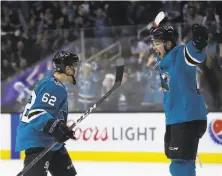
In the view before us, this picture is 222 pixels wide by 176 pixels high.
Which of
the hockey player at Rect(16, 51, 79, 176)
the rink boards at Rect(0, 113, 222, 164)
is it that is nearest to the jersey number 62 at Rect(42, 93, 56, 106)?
the hockey player at Rect(16, 51, 79, 176)

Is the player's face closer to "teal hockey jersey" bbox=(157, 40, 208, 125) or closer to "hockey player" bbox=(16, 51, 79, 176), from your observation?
"teal hockey jersey" bbox=(157, 40, 208, 125)

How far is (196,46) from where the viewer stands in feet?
8.45

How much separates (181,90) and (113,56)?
2.91 metres

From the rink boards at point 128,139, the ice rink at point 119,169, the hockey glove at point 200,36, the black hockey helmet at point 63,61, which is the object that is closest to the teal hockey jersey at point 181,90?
the hockey glove at point 200,36

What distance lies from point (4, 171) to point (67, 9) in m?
2.93

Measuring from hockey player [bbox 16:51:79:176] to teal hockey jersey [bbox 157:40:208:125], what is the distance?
0.52 meters

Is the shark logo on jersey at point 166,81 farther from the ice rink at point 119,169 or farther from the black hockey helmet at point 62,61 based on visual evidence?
the ice rink at point 119,169

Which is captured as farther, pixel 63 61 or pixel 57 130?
pixel 63 61

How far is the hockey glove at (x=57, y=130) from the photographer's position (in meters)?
2.38

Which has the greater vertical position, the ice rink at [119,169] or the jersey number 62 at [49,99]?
the jersey number 62 at [49,99]

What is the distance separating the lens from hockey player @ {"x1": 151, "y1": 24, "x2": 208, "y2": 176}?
2697mm

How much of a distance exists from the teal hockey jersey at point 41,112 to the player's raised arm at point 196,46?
65cm

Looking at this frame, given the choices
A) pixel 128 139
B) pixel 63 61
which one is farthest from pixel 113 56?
pixel 63 61

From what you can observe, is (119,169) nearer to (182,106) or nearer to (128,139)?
(128,139)
